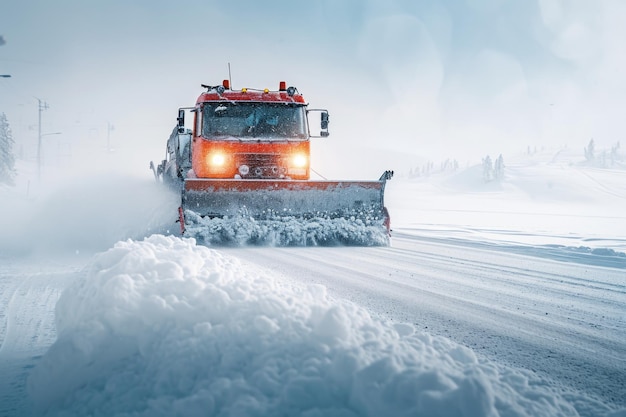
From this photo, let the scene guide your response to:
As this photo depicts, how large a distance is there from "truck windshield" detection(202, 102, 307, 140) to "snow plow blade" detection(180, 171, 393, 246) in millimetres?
1322

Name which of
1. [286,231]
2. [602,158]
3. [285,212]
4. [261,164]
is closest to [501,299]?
[286,231]

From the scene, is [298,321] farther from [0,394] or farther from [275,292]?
[0,394]

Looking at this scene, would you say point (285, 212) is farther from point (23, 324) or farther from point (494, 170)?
point (494, 170)

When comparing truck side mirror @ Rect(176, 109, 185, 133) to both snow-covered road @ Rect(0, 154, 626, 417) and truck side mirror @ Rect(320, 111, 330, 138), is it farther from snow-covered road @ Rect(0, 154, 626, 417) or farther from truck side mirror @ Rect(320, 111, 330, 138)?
snow-covered road @ Rect(0, 154, 626, 417)

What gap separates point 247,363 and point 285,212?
703 cm

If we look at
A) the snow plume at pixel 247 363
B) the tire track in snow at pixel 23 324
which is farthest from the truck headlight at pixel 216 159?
the snow plume at pixel 247 363

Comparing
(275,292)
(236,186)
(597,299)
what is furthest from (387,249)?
(275,292)

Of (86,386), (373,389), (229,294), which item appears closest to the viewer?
(373,389)

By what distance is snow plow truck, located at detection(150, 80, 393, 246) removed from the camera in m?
8.83

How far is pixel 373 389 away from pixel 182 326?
1190 mm

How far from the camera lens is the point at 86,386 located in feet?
7.62

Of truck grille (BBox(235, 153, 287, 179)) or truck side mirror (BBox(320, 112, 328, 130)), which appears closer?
truck grille (BBox(235, 153, 287, 179))

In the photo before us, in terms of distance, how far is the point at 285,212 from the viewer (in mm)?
9211

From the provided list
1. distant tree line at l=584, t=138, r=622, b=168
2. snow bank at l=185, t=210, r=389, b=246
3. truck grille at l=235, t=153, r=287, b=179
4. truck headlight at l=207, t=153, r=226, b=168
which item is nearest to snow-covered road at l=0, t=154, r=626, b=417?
snow bank at l=185, t=210, r=389, b=246
